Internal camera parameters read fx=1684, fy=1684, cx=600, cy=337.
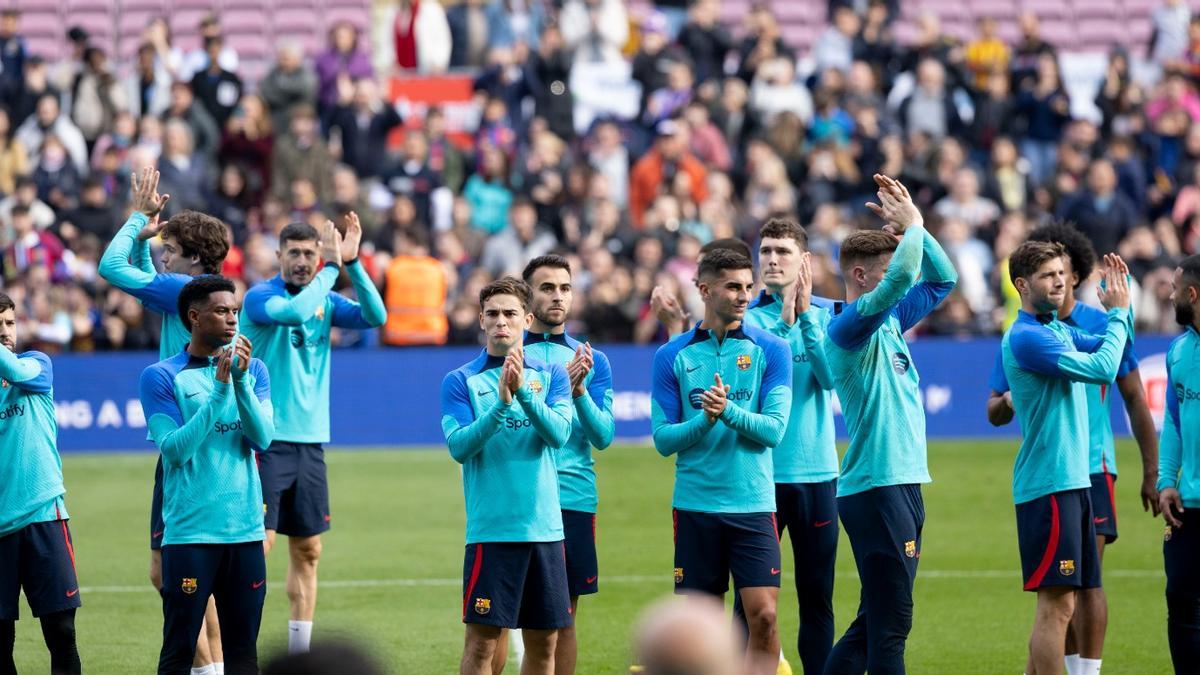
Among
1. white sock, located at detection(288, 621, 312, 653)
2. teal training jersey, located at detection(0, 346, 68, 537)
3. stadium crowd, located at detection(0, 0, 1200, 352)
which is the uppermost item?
stadium crowd, located at detection(0, 0, 1200, 352)

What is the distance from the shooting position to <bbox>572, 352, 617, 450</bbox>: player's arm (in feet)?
29.0

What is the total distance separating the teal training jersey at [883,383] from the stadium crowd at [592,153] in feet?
38.9

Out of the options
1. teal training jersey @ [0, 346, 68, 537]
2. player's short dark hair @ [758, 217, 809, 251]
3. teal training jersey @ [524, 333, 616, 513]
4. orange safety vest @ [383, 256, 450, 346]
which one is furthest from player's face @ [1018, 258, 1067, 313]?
orange safety vest @ [383, 256, 450, 346]

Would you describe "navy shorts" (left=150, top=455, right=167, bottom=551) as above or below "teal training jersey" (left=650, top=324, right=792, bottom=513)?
below

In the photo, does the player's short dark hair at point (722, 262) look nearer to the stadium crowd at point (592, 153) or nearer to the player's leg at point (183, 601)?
the player's leg at point (183, 601)

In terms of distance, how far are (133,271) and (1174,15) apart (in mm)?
20977

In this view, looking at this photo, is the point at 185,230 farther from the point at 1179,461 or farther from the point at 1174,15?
the point at 1174,15

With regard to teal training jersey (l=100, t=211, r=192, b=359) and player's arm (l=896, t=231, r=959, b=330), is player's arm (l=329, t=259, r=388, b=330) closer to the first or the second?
teal training jersey (l=100, t=211, r=192, b=359)

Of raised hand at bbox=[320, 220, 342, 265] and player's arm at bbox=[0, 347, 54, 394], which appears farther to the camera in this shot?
raised hand at bbox=[320, 220, 342, 265]

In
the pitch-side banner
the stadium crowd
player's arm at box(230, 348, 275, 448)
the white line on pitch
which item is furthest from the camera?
the stadium crowd

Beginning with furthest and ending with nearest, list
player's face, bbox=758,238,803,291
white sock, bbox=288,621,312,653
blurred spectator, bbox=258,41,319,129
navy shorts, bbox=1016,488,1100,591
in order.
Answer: blurred spectator, bbox=258,41,319,129
white sock, bbox=288,621,312,653
player's face, bbox=758,238,803,291
navy shorts, bbox=1016,488,1100,591

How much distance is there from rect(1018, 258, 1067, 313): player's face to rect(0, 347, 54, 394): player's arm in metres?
5.23

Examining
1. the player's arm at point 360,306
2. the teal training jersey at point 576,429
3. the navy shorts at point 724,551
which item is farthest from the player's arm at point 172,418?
the navy shorts at point 724,551

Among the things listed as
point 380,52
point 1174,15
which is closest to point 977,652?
point 1174,15
